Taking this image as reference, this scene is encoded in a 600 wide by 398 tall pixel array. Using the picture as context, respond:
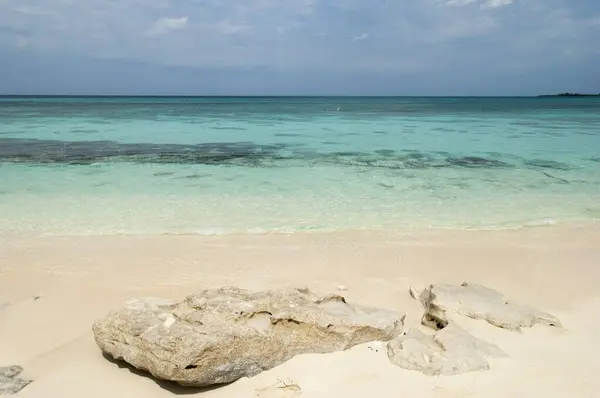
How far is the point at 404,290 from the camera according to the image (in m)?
4.60

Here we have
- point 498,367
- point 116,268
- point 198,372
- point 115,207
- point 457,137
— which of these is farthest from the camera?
point 457,137

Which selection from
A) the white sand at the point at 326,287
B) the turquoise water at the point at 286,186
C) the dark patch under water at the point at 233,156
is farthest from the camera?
the dark patch under water at the point at 233,156

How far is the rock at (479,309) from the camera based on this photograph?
3.66 metres

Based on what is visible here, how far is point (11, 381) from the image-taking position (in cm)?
299

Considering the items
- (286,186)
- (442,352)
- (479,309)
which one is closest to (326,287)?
(479,309)

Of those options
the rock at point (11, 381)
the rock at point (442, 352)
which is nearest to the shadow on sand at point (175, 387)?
the rock at point (11, 381)

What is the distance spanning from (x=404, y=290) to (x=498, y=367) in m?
1.57

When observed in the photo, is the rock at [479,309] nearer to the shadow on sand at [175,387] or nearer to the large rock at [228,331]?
the large rock at [228,331]

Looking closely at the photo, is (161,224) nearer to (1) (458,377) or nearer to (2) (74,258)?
(2) (74,258)

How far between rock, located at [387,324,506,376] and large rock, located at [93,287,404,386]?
170 mm

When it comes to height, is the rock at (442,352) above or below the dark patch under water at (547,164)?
below

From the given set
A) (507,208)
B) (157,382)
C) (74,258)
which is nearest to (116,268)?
(74,258)

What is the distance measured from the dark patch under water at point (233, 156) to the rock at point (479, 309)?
7.16 metres

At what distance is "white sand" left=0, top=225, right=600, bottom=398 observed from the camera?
9.68 ft
